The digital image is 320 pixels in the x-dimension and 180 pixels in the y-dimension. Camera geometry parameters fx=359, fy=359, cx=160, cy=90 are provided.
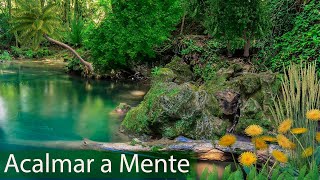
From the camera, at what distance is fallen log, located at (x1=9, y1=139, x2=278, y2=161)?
5.87 meters

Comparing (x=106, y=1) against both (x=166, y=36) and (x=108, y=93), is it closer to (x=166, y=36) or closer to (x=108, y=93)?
(x=166, y=36)

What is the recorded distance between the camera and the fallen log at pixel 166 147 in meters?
5.87

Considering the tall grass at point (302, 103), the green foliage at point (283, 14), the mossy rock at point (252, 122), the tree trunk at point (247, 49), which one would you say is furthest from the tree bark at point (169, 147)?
the tree trunk at point (247, 49)

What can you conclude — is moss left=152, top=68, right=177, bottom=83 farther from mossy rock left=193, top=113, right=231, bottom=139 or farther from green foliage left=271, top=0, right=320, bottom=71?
mossy rock left=193, top=113, right=231, bottom=139

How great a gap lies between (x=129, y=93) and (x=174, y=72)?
1.79m

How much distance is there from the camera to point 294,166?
10.6 feet

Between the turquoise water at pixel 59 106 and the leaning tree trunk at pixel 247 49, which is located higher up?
the leaning tree trunk at pixel 247 49

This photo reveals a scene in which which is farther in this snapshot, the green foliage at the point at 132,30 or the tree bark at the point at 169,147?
the green foliage at the point at 132,30

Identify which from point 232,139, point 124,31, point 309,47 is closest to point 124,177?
point 232,139

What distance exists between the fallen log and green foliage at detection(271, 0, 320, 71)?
2987 millimetres

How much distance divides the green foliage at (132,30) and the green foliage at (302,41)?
6.37m

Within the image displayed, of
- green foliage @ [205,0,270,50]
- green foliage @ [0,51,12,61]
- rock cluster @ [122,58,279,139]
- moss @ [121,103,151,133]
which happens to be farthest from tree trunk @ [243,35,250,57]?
green foliage @ [0,51,12,61]

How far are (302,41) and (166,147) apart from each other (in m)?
4.30

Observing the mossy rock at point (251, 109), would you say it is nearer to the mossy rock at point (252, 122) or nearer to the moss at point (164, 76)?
the mossy rock at point (252, 122)
